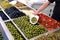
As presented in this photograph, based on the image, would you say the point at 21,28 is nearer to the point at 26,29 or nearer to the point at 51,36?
the point at 26,29

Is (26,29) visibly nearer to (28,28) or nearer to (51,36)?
(28,28)

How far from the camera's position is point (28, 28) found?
5.75 ft

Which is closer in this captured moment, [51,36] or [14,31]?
[51,36]

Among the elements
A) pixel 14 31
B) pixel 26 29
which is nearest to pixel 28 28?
pixel 26 29

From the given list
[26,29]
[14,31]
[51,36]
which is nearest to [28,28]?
[26,29]

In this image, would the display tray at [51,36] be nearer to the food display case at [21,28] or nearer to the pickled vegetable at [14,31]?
the food display case at [21,28]

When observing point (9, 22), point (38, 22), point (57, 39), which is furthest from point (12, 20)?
point (57, 39)

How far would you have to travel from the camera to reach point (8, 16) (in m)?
2.17

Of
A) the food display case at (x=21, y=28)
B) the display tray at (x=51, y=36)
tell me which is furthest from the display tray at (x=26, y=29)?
the display tray at (x=51, y=36)

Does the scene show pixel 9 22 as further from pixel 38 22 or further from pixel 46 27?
pixel 46 27

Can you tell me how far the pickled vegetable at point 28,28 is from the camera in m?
1.63

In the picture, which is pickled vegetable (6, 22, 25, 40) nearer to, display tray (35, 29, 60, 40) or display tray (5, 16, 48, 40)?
display tray (5, 16, 48, 40)

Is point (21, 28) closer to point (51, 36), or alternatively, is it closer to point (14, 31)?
point (14, 31)

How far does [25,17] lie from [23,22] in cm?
18
